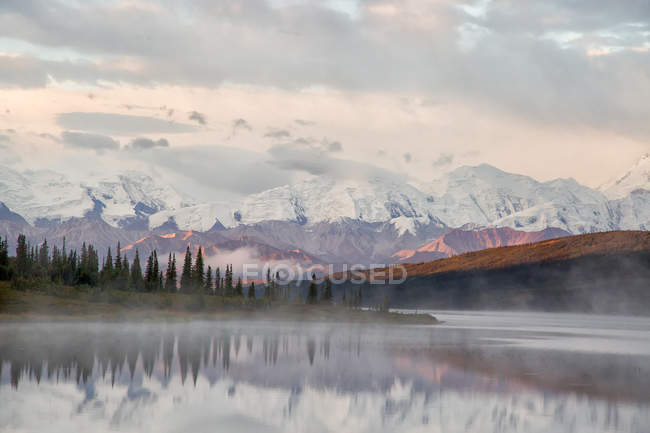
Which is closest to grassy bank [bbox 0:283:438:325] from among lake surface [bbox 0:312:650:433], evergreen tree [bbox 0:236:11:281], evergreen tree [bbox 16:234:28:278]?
evergreen tree [bbox 0:236:11:281]

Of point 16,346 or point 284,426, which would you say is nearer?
point 284,426

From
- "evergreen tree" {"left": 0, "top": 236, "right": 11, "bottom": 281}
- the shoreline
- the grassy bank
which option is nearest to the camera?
the shoreline

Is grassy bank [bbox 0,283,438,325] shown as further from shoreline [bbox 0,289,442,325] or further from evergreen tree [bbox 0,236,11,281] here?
evergreen tree [bbox 0,236,11,281]

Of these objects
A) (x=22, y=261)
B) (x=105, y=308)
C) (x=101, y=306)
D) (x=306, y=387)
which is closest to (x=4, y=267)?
(x=22, y=261)

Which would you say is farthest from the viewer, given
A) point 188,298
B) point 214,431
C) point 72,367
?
point 188,298

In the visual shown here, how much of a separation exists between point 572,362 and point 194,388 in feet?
165

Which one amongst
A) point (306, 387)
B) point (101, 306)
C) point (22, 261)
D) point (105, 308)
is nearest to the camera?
point (306, 387)

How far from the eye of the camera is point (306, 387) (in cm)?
6931

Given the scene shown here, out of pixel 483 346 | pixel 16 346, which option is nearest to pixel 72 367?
pixel 16 346

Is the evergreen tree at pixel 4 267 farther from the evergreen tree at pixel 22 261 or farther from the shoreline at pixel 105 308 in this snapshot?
the shoreline at pixel 105 308

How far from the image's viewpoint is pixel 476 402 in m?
60.8

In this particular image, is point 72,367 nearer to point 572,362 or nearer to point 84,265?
point 572,362

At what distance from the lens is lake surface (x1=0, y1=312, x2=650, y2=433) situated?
170 feet

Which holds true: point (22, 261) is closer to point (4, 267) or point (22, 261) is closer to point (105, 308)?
point (4, 267)
